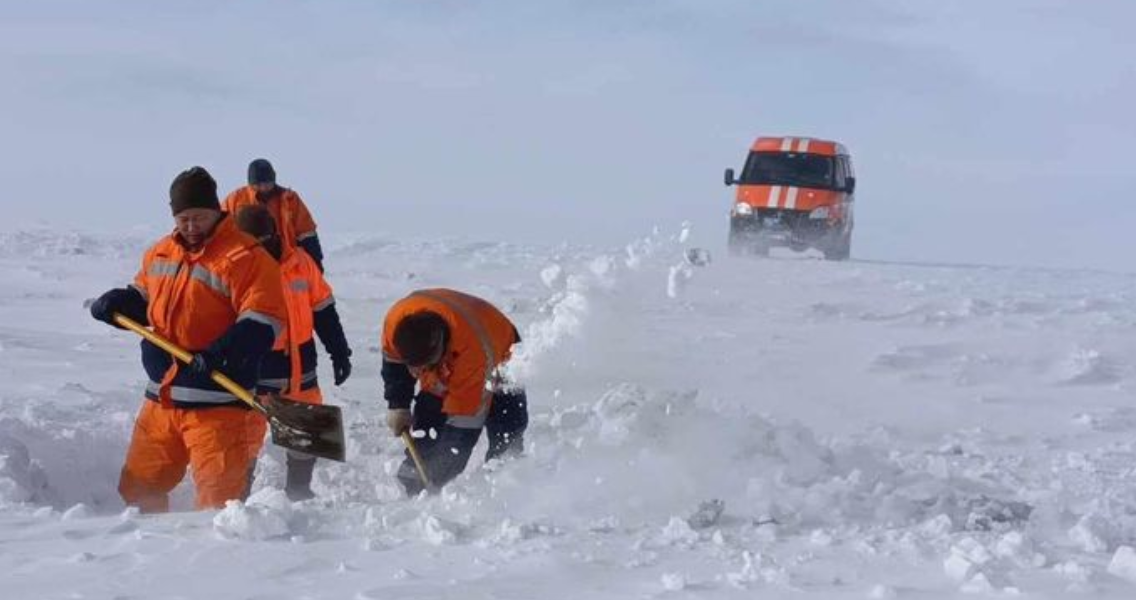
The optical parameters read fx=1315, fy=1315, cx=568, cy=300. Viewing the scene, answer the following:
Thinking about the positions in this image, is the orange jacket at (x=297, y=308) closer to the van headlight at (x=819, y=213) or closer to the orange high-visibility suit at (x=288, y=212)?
the orange high-visibility suit at (x=288, y=212)

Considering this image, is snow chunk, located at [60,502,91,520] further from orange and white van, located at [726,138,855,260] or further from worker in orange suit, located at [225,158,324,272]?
orange and white van, located at [726,138,855,260]

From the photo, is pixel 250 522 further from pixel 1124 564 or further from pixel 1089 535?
pixel 1089 535

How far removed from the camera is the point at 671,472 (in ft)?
17.3

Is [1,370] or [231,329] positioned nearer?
[231,329]

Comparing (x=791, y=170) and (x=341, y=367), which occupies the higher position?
(x=791, y=170)

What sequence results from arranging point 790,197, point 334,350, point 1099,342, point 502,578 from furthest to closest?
point 790,197 → point 1099,342 → point 334,350 → point 502,578

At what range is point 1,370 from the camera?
8172 millimetres

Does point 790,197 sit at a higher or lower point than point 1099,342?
higher

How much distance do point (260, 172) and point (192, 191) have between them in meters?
2.54

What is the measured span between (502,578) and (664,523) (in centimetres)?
99

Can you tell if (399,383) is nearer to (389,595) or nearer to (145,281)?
(145,281)

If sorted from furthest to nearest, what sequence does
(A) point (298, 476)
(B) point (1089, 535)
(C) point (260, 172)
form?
(C) point (260, 172) → (A) point (298, 476) → (B) point (1089, 535)

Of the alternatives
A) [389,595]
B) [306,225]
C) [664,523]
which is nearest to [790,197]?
[306,225]

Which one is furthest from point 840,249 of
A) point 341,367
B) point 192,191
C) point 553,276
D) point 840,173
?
point 192,191
